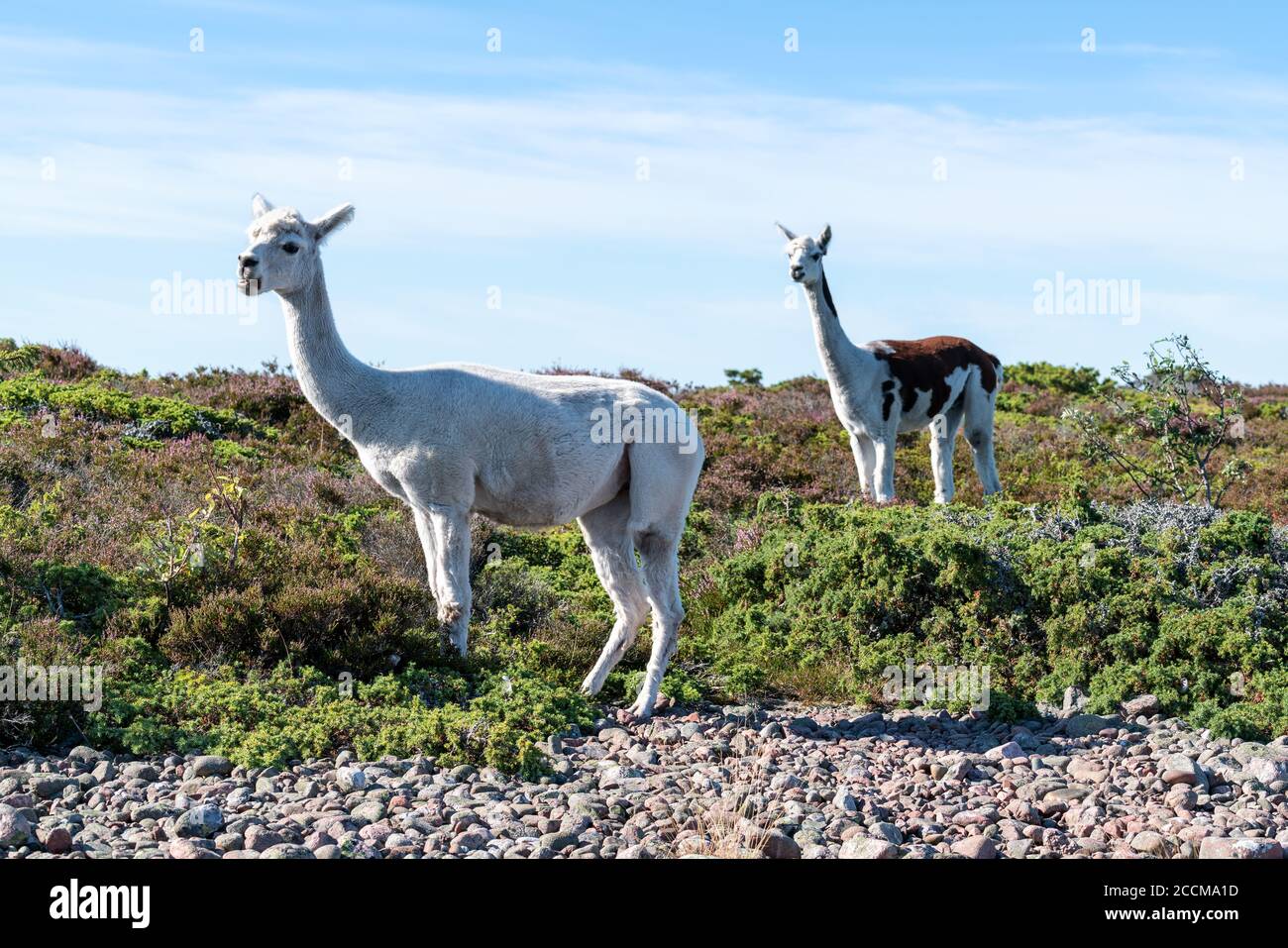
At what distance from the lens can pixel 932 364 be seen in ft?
58.6

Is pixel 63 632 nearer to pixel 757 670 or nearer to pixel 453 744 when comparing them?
pixel 453 744

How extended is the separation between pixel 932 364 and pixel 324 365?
1087 cm

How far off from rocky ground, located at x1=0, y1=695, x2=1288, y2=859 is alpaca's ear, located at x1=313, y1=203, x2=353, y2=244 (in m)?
3.62

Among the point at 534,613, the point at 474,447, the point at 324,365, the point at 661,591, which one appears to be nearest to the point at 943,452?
the point at 534,613

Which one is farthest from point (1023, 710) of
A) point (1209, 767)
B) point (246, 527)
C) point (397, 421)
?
point (246, 527)

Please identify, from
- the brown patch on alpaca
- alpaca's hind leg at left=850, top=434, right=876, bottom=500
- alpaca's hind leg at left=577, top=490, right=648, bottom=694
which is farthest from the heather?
the brown patch on alpaca

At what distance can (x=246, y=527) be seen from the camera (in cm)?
1049

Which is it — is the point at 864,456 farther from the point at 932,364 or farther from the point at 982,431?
the point at 982,431

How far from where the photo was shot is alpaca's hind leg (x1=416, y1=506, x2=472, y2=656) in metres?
8.74

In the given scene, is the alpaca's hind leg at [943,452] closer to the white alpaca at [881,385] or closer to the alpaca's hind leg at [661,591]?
the white alpaca at [881,385]

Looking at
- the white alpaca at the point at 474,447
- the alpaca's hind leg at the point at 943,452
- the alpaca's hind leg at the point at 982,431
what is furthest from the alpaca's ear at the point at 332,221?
the alpaca's hind leg at the point at 982,431

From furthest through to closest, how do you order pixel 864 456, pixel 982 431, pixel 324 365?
pixel 982 431 < pixel 864 456 < pixel 324 365
